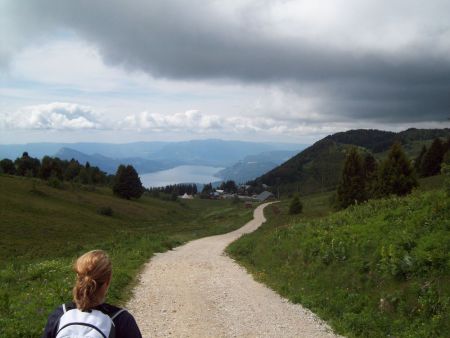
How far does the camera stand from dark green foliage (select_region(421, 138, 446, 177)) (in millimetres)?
83188

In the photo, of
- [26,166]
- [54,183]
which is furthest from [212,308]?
[26,166]

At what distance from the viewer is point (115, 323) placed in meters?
3.89

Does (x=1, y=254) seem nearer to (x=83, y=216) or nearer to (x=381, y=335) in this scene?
(x=83, y=216)

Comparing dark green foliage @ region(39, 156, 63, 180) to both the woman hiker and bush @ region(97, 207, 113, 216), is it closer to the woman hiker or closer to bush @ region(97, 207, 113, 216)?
bush @ region(97, 207, 113, 216)

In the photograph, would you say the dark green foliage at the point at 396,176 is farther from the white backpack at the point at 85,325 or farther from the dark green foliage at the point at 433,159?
the dark green foliage at the point at 433,159

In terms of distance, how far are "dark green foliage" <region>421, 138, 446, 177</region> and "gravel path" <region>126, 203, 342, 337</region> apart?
74359mm

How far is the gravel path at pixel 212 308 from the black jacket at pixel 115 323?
7066 mm

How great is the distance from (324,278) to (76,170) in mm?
124922

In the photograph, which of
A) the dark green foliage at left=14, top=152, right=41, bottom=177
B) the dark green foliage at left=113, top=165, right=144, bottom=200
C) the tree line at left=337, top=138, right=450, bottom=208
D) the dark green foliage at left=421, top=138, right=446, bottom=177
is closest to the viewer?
the tree line at left=337, top=138, right=450, bottom=208

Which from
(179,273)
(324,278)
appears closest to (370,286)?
(324,278)

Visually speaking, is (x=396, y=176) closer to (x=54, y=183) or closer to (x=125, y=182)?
(x=54, y=183)

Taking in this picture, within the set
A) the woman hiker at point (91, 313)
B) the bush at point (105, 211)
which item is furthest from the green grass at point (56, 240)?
the woman hiker at point (91, 313)

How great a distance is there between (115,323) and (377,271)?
467 inches

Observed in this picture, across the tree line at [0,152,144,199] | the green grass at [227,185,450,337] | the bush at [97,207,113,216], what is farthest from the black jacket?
the tree line at [0,152,144,199]
